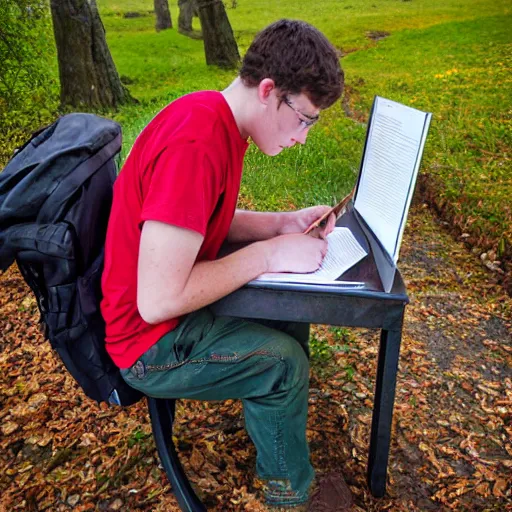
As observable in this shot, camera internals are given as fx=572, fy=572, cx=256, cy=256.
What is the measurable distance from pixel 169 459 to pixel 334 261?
933 millimetres

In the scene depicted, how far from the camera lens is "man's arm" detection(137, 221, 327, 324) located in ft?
4.77

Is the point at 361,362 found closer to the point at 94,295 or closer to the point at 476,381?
the point at 476,381

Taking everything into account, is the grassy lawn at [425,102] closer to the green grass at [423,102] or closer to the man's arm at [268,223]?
the green grass at [423,102]

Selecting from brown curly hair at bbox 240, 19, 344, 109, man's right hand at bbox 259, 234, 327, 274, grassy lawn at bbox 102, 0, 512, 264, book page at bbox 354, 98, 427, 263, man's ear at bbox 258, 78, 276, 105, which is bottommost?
grassy lawn at bbox 102, 0, 512, 264

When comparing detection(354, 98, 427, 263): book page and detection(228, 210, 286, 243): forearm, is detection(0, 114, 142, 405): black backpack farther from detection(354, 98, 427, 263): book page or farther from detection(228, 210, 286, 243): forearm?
detection(354, 98, 427, 263): book page

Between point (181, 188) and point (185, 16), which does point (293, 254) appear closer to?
point (181, 188)

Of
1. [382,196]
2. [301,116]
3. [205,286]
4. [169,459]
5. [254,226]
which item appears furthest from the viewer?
[254,226]

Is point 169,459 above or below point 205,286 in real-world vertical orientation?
below

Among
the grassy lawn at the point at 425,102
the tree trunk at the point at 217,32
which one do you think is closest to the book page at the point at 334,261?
the grassy lawn at the point at 425,102

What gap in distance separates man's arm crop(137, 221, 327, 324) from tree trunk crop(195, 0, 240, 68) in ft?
28.1

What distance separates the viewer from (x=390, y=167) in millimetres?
1726

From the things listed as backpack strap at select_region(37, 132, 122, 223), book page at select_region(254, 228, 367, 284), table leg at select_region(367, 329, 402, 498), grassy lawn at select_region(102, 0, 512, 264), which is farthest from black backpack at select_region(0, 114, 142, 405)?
grassy lawn at select_region(102, 0, 512, 264)

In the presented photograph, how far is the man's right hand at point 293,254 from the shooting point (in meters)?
1.67

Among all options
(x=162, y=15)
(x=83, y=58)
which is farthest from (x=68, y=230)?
(x=162, y=15)
